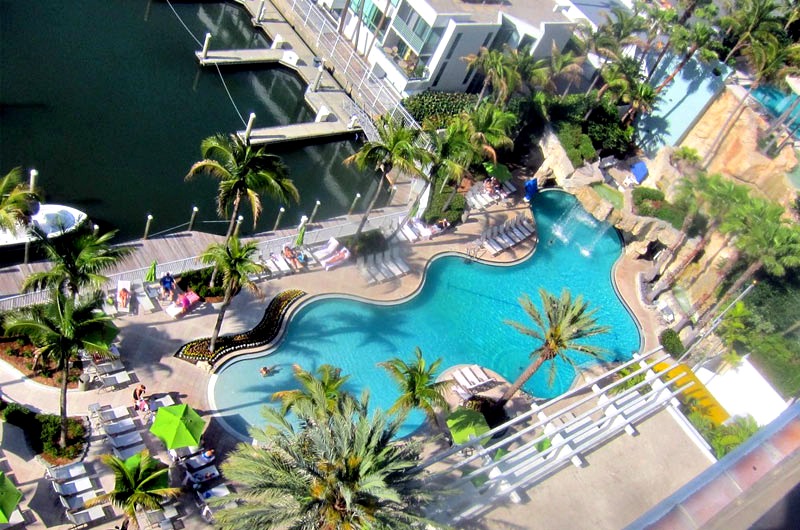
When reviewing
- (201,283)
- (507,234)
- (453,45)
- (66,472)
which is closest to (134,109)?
(201,283)

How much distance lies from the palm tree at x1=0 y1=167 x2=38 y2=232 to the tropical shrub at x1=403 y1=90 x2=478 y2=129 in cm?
2869

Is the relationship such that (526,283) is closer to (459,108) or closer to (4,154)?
(459,108)

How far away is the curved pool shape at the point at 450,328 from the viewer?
3116 centimetres

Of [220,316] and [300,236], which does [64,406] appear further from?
[300,236]

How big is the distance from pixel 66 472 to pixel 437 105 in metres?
36.5

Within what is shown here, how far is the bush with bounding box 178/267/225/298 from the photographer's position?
3262cm

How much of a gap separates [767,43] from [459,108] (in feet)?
80.0

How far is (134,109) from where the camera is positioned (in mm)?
43562

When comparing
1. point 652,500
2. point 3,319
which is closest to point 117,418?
point 3,319

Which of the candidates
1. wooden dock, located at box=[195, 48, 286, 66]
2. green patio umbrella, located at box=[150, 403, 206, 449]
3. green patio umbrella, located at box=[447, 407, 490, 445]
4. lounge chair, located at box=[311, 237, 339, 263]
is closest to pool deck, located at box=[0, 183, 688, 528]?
lounge chair, located at box=[311, 237, 339, 263]

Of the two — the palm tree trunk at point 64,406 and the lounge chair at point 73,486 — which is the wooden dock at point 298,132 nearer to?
the palm tree trunk at point 64,406

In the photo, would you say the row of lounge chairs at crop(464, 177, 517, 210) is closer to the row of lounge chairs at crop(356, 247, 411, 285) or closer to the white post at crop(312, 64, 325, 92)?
the row of lounge chairs at crop(356, 247, 411, 285)

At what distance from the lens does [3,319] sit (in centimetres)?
2573

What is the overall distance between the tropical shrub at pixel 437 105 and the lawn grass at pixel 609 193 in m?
11.9
